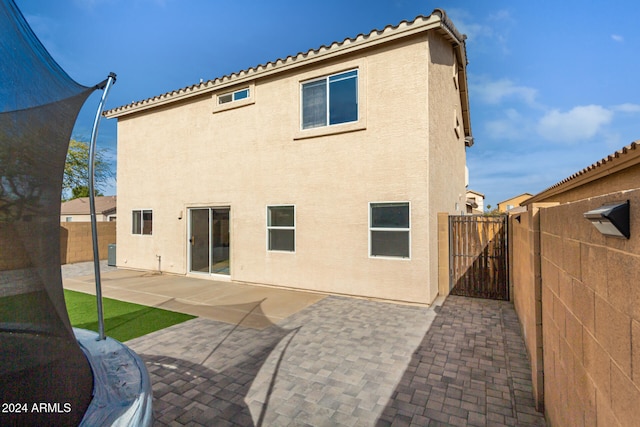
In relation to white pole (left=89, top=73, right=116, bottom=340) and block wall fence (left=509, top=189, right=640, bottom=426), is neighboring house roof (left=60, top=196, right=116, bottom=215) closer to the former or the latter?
white pole (left=89, top=73, right=116, bottom=340)

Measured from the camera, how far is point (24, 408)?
1527mm

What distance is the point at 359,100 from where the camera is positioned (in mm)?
8195

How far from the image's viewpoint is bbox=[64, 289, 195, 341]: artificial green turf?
5.82 meters

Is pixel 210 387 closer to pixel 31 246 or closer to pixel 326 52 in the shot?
pixel 31 246

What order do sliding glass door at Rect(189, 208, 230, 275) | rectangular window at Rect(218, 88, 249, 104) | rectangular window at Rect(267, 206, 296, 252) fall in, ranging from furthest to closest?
sliding glass door at Rect(189, 208, 230, 275)
rectangular window at Rect(218, 88, 249, 104)
rectangular window at Rect(267, 206, 296, 252)

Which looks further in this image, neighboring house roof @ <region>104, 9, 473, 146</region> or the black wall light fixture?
neighboring house roof @ <region>104, 9, 473, 146</region>

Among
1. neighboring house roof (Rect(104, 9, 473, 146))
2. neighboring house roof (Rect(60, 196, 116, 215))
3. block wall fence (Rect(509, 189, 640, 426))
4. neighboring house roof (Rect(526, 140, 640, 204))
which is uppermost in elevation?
neighboring house roof (Rect(104, 9, 473, 146))

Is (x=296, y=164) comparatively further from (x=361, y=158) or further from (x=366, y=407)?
(x=366, y=407)

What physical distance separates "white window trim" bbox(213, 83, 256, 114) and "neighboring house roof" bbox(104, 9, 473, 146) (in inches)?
7.7

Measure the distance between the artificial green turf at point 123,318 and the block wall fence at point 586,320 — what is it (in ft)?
20.1

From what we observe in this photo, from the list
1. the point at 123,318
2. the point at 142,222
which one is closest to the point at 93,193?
the point at 123,318

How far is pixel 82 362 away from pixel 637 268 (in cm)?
333

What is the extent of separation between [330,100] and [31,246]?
25.8 feet

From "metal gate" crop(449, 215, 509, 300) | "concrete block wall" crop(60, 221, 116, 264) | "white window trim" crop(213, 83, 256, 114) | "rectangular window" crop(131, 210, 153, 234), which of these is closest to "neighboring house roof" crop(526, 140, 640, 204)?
"metal gate" crop(449, 215, 509, 300)
